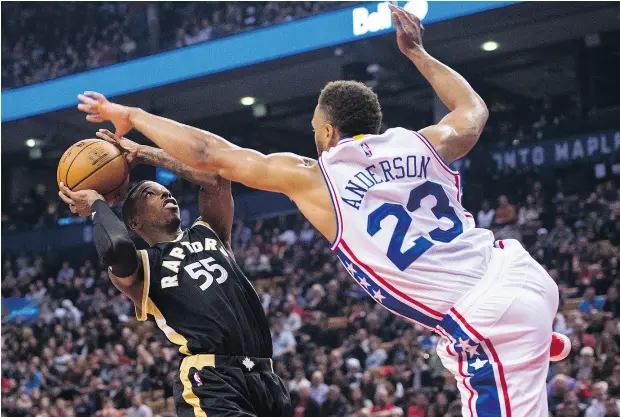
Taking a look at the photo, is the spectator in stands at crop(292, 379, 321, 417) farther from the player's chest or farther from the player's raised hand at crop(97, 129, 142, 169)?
the player's raised hand at crop(97, 129, 142, 169)

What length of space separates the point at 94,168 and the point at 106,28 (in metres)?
19.4

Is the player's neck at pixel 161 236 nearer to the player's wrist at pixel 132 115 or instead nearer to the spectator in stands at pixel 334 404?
the player's wrist at pixel 132 115

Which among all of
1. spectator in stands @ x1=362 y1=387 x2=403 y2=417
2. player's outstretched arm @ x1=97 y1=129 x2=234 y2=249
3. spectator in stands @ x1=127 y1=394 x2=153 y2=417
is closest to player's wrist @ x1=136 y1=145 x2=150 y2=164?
player's outstretched arm @ x1=97 y1=129 x2=234 y2=249

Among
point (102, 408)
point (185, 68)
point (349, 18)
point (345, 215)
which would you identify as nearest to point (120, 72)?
point (185, 68)

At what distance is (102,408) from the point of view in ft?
47.7

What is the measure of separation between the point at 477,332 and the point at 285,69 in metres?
16.8

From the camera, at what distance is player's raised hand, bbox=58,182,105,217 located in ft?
14.8

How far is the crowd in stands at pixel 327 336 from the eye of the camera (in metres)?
11.0

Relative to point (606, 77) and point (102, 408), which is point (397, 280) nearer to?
point (102, 408)

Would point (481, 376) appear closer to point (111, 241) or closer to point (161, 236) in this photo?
point (111, 241)

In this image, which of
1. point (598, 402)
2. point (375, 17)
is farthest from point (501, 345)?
point (375, 17)

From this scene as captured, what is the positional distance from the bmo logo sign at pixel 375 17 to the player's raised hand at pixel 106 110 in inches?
493

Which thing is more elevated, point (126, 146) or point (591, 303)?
point (126, 146)

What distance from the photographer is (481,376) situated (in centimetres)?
337
